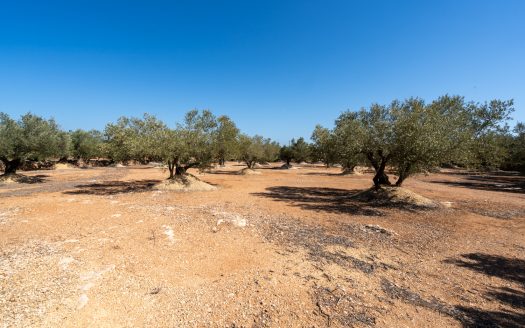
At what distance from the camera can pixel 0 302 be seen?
5.65 m

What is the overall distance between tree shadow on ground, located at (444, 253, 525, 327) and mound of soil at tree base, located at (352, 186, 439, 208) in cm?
882

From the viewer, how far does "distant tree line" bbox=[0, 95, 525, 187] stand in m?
17.6

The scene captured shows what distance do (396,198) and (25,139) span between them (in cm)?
3732

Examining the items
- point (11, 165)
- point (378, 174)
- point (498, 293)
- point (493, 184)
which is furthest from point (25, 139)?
point (493, 184)

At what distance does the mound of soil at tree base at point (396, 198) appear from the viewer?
1789 cm

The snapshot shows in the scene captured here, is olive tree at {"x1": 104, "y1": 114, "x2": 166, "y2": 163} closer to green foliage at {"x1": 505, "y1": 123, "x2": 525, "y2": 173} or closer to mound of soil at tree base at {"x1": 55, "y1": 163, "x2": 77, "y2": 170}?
mound of soil at tree base at {"x1": 55, "y1": 163, "x2": 77, "y2": 170}

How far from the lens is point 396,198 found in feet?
61.9

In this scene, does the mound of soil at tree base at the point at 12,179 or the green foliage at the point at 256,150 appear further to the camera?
the green foliage at the point at 256,150

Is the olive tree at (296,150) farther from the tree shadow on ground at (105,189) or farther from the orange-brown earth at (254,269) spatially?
the orange-brown earth at (254,269)

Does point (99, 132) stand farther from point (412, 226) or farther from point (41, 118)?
point (412, 226)

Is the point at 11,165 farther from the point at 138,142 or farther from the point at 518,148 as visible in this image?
the point at 518,148

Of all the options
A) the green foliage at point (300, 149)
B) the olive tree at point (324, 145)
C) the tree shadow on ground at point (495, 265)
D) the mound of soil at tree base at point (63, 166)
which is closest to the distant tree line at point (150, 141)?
the olive tree at point (324, 145)

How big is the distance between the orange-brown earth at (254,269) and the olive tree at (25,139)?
17.7 meters

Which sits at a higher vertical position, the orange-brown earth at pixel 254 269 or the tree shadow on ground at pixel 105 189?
the tree shadow on ground at pixel 105 189
